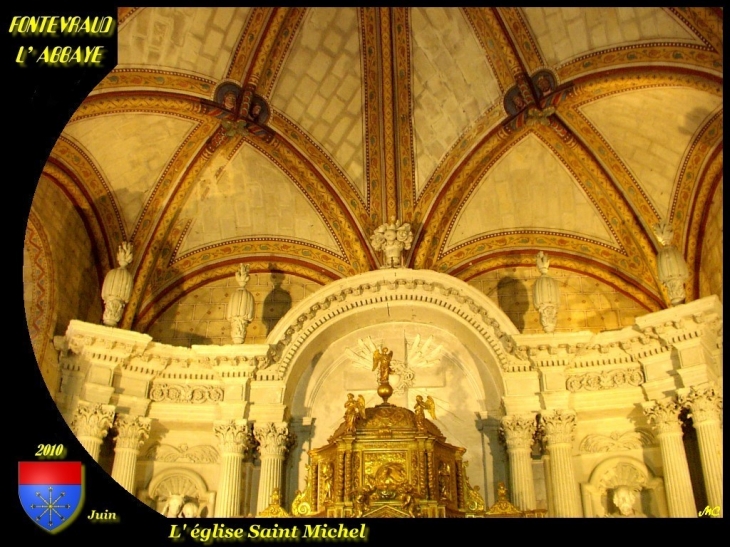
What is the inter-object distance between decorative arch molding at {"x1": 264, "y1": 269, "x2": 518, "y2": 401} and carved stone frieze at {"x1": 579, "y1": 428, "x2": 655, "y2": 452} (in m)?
1.47

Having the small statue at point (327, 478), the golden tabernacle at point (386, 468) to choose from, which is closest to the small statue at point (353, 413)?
the golden tabernacle at point (386, 468)

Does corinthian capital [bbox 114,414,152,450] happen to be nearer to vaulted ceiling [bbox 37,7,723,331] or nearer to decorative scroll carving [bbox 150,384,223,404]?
decorative scroll carving [bbox 150,384,223,404]

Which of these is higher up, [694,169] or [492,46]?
[492,46]

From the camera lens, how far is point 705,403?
10.4 meters

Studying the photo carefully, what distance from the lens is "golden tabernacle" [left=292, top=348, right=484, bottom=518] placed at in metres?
10.2

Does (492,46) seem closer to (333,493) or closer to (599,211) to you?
(599,211)

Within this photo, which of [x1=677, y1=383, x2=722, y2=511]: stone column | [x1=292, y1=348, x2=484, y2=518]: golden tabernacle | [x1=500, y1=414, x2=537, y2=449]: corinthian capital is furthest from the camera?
[x1=500, y1=414, x2=537, y2=449]: corinthian capital

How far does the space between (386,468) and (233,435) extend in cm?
226

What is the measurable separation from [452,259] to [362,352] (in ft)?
7.64

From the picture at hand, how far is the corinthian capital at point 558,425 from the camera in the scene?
11086 mm

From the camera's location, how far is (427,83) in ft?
42.8

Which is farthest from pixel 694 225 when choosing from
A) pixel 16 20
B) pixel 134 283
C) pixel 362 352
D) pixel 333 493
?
pixel 16 20

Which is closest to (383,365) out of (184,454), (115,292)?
(184,454)

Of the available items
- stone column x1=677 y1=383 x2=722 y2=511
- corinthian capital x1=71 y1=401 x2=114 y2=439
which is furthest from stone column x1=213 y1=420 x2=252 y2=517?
stone column x1=677 y1=383 x2=722 y2=511
